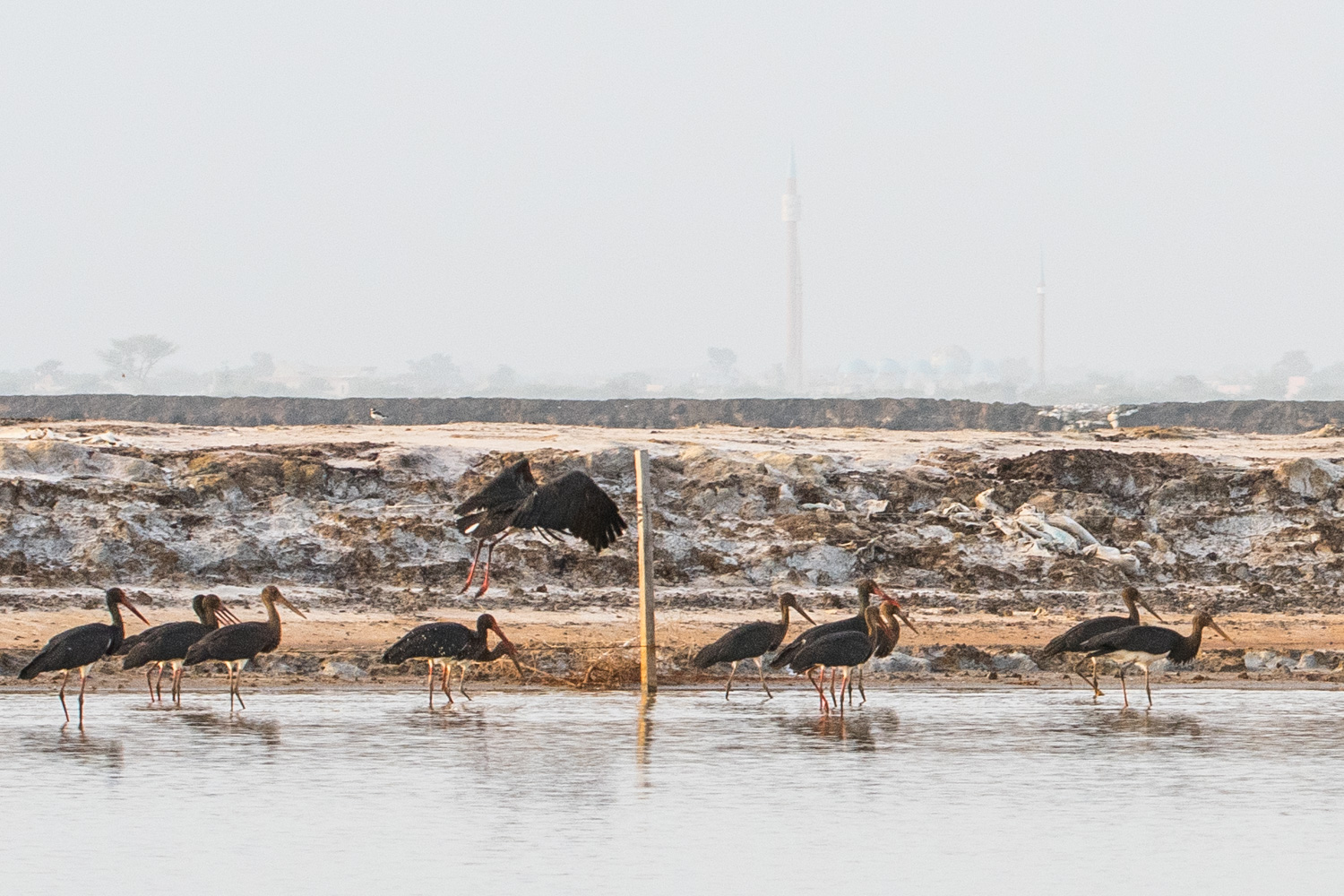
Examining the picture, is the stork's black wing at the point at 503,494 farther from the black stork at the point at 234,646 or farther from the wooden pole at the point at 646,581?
the black stork at the point at 234,646

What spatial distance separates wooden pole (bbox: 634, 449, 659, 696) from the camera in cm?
1708

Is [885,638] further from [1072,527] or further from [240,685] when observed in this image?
[1072,527]

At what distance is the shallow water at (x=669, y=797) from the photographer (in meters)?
9.32

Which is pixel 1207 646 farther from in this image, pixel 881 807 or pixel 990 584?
pixel 881 807

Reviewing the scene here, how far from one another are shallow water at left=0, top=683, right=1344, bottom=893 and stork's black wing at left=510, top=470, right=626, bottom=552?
159cm

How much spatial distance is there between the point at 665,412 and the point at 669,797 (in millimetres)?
38011

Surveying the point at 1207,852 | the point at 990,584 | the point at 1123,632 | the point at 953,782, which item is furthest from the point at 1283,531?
the point at 1207,852

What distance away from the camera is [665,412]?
49375 millimetres

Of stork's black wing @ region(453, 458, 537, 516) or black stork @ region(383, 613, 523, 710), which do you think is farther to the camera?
black stork @ region(383, 613, 523, 710)

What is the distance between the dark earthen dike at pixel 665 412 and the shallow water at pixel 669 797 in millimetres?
30945

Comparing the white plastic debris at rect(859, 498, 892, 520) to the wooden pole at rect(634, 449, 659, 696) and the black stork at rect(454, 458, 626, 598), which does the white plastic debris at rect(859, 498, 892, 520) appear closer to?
the wooden pole at rect(634, 449, 659, 696)

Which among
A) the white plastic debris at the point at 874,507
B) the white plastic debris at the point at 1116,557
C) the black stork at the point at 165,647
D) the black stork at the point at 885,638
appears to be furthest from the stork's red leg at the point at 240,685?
the white plastic debris at the point at 1116,557

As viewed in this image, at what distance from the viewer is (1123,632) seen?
1664 centimetres

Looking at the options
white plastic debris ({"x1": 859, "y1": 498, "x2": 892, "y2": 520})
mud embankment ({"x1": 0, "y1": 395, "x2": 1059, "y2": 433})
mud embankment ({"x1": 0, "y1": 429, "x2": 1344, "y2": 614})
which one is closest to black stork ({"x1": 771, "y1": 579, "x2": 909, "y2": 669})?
mud embankment ({"x1": 0, "y1": 429, "x2": 1344, "y2": 614})
